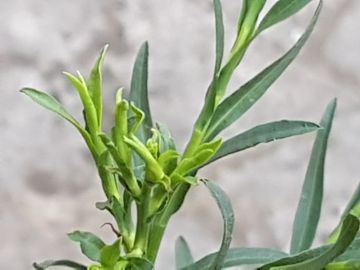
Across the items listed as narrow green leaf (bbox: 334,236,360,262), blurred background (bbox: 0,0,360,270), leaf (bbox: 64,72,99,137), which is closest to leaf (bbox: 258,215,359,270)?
narrow green leaf (bbox: 334,236,360,262)

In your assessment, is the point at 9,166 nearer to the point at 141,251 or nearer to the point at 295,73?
the point at 295,73

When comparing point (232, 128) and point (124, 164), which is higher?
point (232, 128)

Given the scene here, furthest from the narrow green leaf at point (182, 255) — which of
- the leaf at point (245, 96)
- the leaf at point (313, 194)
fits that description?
the leaf at point (245, 96)

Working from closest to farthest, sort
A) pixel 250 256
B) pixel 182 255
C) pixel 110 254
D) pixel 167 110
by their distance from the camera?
1. pixel 110 254
2. pixel 250 256
3. pixel 182 255
4. pixel 167 110

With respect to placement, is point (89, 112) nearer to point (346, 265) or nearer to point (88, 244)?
point (88, 244)

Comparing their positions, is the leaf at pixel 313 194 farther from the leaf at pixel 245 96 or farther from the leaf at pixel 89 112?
the leaf at pixel 89 112

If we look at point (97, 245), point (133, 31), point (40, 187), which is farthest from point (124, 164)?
point (133, 31)

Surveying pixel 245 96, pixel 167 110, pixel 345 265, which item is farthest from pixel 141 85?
pixel 167 110

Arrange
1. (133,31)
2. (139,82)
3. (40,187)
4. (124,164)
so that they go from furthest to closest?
(133,31), (40,187), (139,82), (124,164)
